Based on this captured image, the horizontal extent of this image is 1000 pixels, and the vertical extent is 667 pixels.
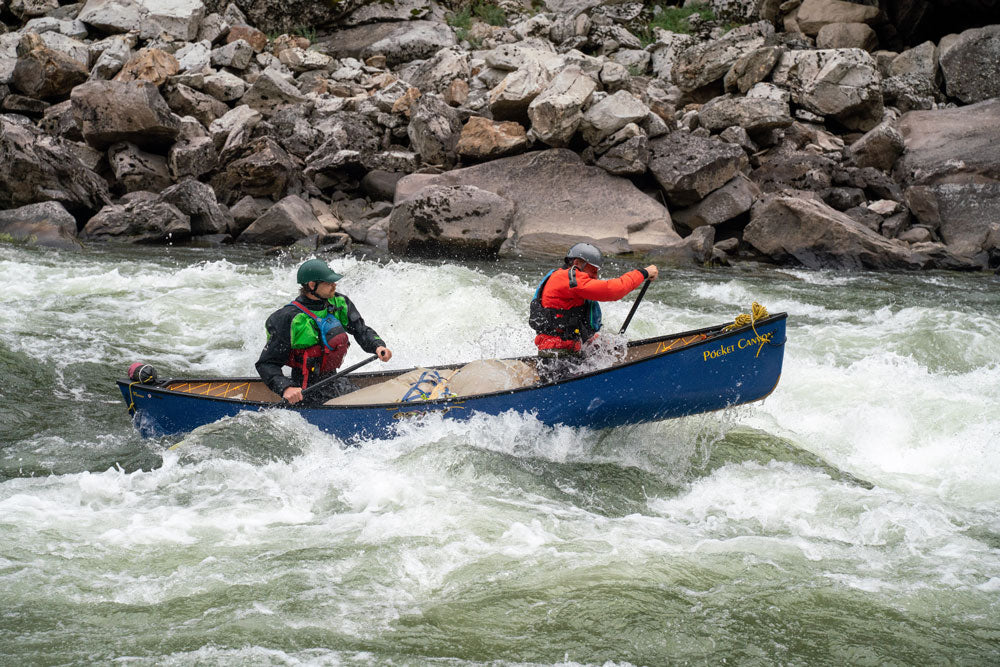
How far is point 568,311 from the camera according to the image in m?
5.88

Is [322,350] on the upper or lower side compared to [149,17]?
lower

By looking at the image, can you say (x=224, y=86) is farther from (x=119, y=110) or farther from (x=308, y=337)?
(x=308, y=337)

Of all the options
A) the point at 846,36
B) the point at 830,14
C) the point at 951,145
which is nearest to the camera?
the point at 951,145

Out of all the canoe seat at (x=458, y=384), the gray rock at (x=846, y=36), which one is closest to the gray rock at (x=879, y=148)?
the gray rock at (x=846, y=36)

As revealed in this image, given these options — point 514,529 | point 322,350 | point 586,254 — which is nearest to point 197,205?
point 322,350

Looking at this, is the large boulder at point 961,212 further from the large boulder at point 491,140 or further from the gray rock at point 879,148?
the large boulder at point 491,140

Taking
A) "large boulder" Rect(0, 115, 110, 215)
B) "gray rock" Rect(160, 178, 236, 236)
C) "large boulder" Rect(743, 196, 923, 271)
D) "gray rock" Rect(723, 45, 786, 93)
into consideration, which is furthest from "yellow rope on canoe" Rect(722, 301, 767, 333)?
"gray rock" Rect(723, 45, 786, 93)

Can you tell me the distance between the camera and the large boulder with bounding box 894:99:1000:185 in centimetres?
1482

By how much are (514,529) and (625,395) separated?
1.41 meters

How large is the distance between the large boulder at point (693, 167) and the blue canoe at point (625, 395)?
911 cm

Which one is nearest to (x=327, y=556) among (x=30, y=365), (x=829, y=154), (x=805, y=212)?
(x=30, y=365)

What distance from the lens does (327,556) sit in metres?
4.17

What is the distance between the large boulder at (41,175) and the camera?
1371 cm

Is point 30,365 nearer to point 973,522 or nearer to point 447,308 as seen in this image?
point 447,308
